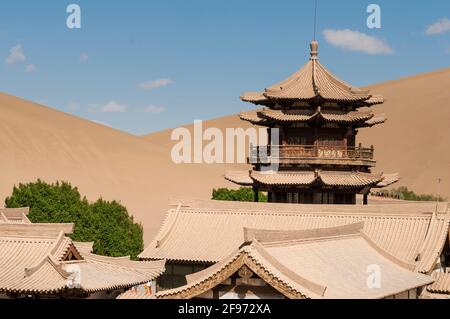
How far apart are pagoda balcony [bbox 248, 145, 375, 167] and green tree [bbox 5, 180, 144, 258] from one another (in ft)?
40.5

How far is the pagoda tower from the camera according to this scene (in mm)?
46781

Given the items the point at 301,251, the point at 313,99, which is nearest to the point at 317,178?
the point at 313,99

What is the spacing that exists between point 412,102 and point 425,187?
53195 mm

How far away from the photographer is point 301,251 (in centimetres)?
2680

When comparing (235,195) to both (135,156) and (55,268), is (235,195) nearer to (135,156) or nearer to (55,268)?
(55,268)

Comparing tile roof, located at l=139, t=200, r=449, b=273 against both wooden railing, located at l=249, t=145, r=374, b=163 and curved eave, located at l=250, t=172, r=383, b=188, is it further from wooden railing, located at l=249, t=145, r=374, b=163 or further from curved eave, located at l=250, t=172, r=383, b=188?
wooden railing, located at l=249, t=145, r=374, b=163

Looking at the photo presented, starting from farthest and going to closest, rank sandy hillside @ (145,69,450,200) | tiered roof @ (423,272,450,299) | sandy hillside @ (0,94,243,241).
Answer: sandy hillside @ (145,69,450,200)
sandy hillside @ (0,94,243,241)
tiered roof @ (423,272,450,299)

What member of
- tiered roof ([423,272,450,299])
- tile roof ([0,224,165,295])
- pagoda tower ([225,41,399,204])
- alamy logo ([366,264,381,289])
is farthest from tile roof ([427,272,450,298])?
tile roof ([0,224,165,295])

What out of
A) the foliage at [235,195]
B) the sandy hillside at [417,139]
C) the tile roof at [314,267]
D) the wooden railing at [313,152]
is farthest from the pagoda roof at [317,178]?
the sandy hillside at [417,139]

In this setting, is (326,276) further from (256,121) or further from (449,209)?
(256,121)

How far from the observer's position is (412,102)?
192 m

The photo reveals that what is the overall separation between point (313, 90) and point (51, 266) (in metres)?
19.9

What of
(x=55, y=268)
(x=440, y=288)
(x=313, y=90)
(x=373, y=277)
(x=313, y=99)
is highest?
(x=313, y=90)
